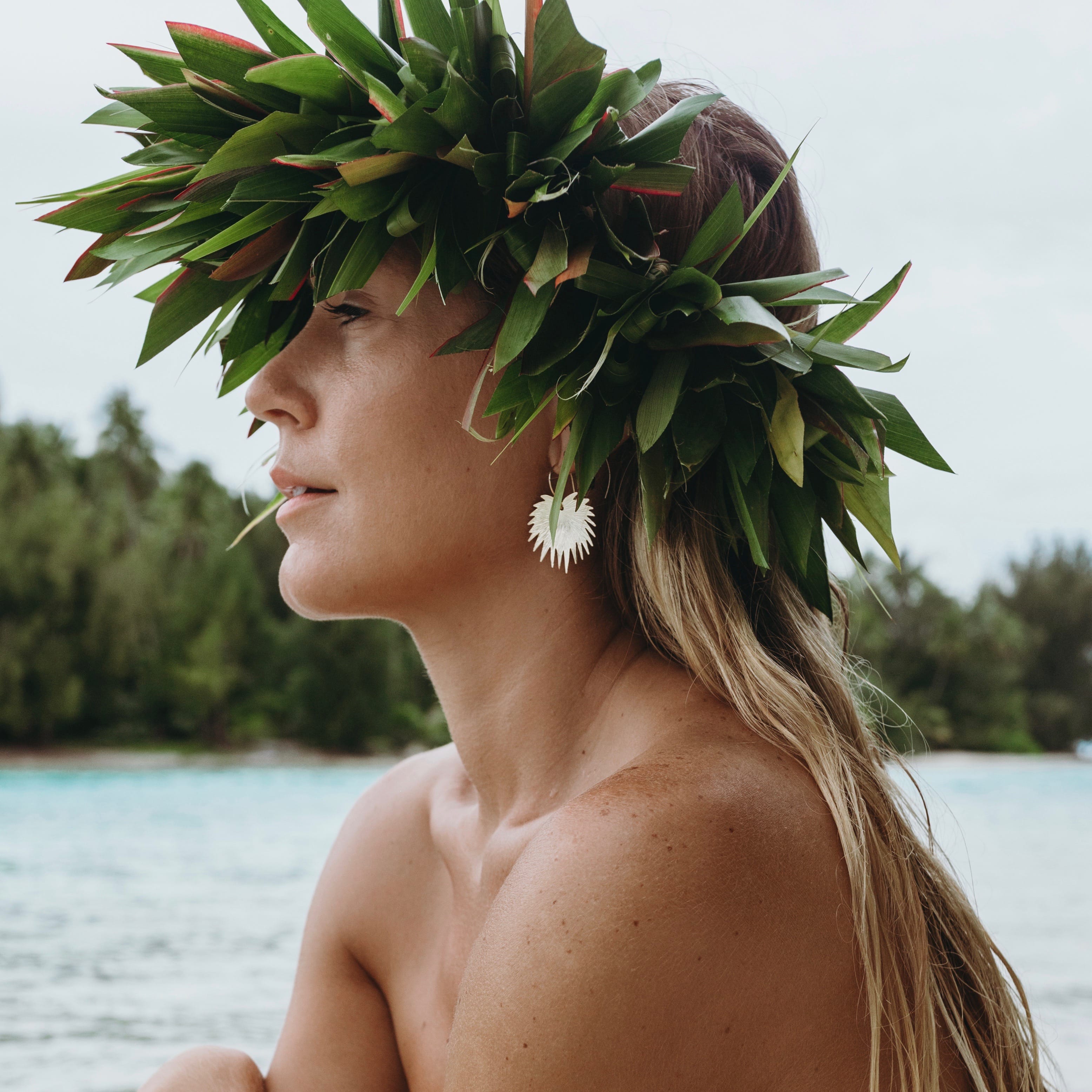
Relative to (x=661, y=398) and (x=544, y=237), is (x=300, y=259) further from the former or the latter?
(x=661, y=398)

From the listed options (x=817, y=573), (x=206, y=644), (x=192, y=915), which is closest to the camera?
(x=817, y=573)

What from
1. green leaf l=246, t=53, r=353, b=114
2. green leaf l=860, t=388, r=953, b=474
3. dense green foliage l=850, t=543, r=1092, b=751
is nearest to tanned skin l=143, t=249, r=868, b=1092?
green leaf l=246, t=53, r=353, b=114

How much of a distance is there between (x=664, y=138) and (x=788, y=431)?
15.3 inches

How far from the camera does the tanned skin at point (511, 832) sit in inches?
45.7

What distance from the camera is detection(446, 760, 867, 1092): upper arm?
114 centimetres

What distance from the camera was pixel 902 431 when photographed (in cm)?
153

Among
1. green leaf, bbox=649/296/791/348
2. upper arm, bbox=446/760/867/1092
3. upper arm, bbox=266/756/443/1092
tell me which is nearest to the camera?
upper arm, bbox=446/760/867/1092

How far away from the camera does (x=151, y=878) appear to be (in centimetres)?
1427

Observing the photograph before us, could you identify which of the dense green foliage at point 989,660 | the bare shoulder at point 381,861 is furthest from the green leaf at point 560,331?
the dense green foliage at point 989,660

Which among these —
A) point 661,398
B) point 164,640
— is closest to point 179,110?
point 661,398

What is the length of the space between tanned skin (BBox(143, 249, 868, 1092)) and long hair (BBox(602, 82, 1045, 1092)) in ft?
0.12

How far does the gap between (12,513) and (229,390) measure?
3105 cm

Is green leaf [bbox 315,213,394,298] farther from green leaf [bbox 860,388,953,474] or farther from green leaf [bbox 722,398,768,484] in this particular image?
green leaf [bbox 860,388,953,474]

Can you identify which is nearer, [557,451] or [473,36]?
[473,36]
